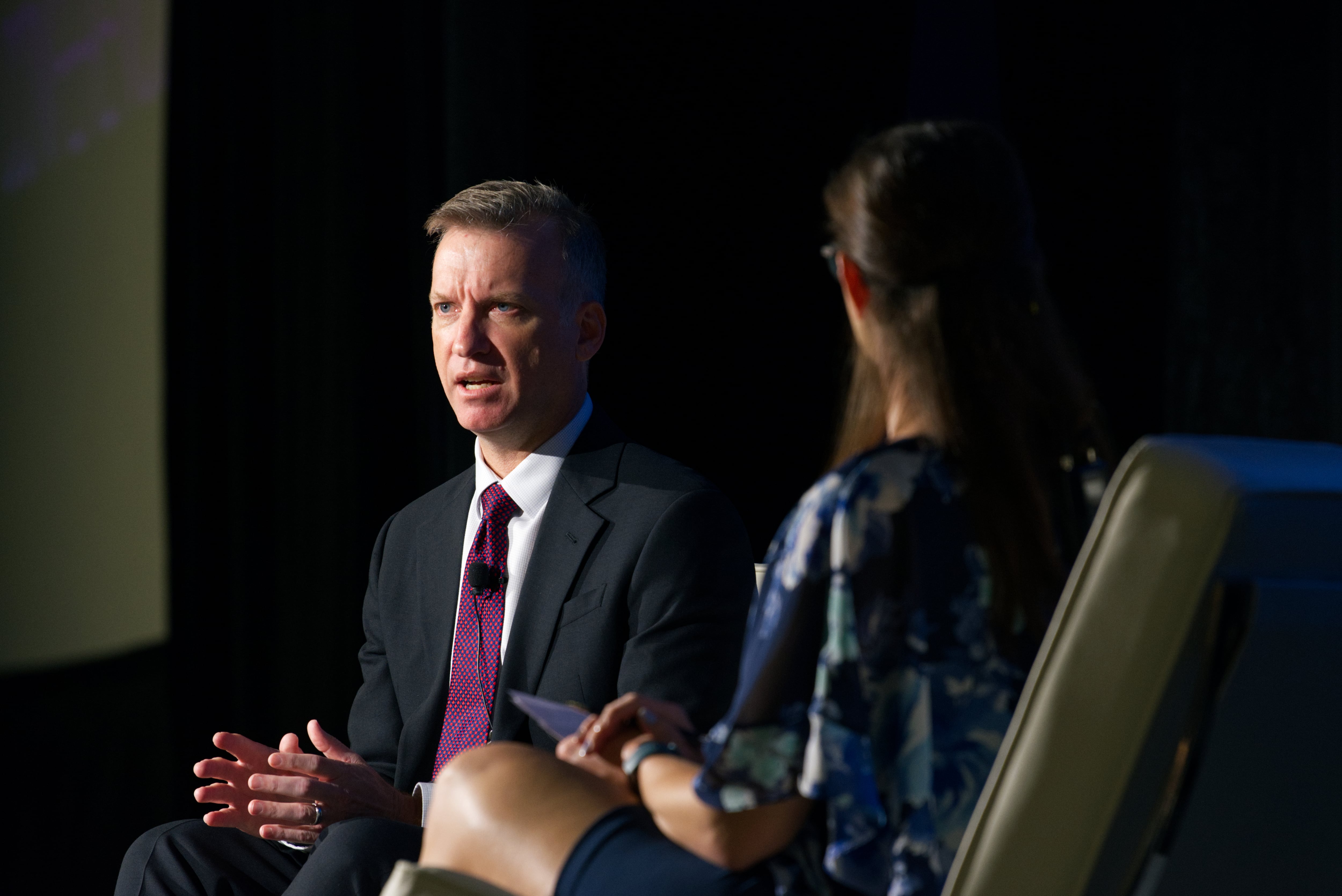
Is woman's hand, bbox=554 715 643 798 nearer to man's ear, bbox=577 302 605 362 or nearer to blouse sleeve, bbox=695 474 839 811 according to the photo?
blouse sleeve, bbox=695 474 839 811

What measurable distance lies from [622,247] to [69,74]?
1482mm

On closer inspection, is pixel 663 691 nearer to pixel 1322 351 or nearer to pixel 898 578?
pixel 898 578

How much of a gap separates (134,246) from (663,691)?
239 cm

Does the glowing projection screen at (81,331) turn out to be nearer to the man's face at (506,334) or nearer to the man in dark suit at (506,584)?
the man in dark suit at (506,584)

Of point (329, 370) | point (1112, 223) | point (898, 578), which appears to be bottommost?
point (329, 370)

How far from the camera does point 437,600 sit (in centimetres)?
180

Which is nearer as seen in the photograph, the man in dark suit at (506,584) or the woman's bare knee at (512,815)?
the woman's bare knee at (512,815)

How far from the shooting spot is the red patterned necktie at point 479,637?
1.69 m

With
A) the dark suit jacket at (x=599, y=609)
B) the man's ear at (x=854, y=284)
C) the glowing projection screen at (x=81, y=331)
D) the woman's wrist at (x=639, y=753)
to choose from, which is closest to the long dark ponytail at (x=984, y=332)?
the man's ear at (x=854, y=284)

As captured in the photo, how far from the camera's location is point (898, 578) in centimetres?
94

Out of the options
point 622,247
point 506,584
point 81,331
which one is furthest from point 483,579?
point 81,331

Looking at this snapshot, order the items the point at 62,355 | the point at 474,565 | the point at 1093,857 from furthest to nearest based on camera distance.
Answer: the point at 62,355 → the point at 474,565 → the point at 1093,857

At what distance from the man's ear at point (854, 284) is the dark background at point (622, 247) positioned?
8.07ft

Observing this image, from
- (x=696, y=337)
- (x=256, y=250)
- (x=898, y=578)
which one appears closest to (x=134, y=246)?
(x=256, y=250)
